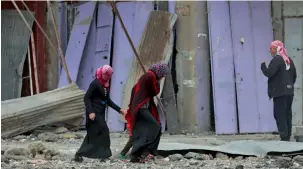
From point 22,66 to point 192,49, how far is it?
3.24 metres

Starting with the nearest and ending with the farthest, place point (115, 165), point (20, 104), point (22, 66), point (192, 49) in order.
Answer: point (115, 165), point (20, 104), point (192, 49), point (22, 66)

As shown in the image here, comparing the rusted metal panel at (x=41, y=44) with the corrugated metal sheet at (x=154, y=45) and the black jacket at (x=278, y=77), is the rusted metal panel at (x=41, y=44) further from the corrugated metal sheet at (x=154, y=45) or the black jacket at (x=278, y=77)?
the black jacket at (x=278, y=77)

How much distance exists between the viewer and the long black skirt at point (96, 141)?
677 centimetres

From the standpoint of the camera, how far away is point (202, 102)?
9.97m

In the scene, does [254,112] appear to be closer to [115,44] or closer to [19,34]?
[115,44]

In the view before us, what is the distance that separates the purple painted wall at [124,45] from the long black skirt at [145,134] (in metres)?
3.21

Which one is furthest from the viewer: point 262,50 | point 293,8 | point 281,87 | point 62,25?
point 62,25

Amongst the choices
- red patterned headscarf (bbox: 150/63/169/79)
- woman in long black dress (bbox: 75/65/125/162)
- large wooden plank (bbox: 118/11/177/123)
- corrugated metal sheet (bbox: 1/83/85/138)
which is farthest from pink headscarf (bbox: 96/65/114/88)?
large wooden plank (bbox: 118/11/177/123)

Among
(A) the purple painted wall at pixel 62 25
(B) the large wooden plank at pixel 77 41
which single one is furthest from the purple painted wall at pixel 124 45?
(A) the purple painted wall at pixel 62 25

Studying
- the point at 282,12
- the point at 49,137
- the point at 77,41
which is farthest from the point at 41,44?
the point at 282,12

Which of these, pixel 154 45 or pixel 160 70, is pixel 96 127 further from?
pixel 154 45

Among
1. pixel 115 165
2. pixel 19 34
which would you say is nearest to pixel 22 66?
pixel 19 34

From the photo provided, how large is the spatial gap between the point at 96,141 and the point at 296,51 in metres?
4.62

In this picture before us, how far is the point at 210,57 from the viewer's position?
32.7 feet
